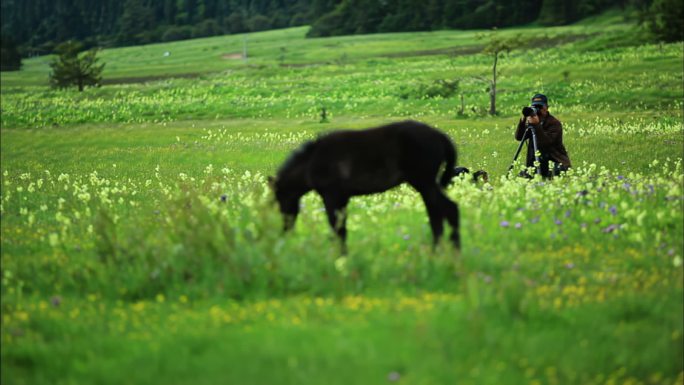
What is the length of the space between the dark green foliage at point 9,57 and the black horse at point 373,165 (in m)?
132

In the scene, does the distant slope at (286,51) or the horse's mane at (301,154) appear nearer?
the horse's mane at (301,154)

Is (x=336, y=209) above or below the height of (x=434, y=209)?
above

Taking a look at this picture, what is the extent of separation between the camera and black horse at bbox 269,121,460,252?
8.23 meters

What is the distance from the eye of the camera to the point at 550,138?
15.6m

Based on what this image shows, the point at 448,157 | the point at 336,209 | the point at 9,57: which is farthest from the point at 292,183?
the point at 9,57

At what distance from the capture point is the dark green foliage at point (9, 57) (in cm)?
12469

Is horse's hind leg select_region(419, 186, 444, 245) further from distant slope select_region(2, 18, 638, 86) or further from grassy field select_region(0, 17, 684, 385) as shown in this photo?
distant slope select_region(2, 18, 638, 86)

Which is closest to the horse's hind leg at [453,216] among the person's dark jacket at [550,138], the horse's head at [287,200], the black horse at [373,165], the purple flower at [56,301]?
the black horse at [373,165]

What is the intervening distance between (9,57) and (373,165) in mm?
134229

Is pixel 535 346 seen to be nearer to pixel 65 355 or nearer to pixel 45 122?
pixel 65 355

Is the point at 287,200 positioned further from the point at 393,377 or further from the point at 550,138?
the point at 550,138

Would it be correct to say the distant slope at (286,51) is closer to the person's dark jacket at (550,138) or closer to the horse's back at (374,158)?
the person's dark jacket at (550,138)

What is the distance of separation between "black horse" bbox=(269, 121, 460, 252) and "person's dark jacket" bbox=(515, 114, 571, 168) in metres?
7.68

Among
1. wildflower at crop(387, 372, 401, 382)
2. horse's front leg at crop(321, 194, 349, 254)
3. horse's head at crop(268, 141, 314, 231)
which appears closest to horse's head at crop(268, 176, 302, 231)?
horse's head at crop(268, 141, 314, 231)
